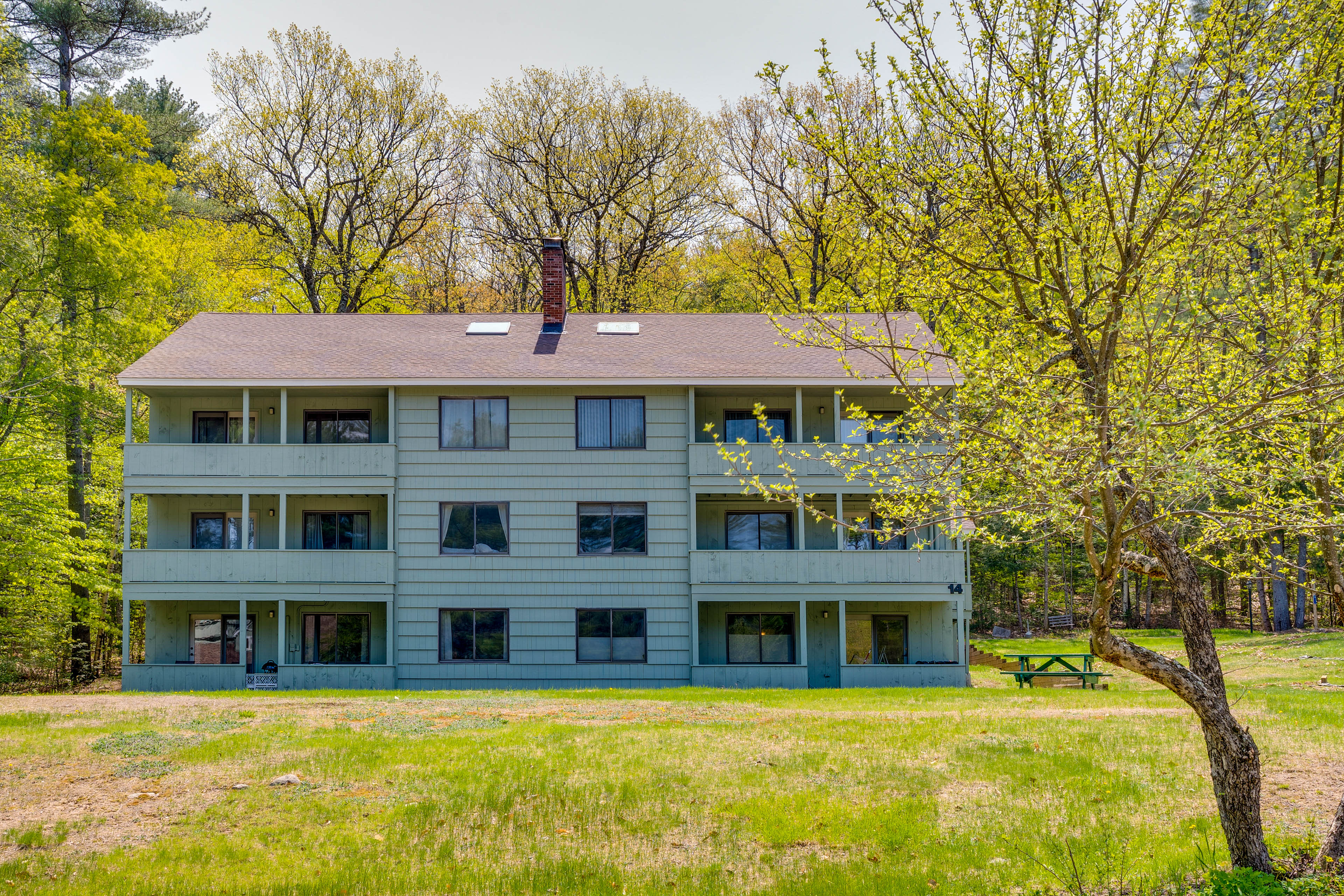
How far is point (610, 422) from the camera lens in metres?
23.2

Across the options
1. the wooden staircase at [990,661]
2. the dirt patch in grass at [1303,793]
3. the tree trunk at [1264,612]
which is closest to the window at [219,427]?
the wooden staircase at [990,661]

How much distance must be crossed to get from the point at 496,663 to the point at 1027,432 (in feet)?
56.1

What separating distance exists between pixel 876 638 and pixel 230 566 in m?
14.8

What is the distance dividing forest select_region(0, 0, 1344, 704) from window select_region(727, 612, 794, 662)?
471 centimetres

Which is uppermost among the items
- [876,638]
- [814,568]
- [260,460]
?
[260,460]

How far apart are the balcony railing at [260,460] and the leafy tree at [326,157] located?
41.8 ft

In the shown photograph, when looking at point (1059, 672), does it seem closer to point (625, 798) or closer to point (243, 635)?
point (625, 798)

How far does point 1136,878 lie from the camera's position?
26.1 feet

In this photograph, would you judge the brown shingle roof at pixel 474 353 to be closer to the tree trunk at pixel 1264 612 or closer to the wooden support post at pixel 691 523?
the wooden support post at pixel 691 523

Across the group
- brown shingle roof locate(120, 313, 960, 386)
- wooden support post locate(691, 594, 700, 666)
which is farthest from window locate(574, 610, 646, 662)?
brown shingle roof locate(120, 313, 960, 386)

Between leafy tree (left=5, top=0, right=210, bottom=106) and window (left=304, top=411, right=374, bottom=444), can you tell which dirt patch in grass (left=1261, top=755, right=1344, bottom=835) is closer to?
window (left=304, top=411, right=374, bottom=444)

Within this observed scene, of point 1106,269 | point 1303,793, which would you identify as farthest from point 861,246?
point 1303,793

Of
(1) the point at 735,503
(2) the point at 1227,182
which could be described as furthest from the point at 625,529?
(2) the point at 1227,182

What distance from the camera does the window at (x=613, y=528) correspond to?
75.2ft
